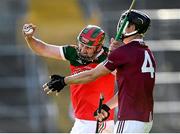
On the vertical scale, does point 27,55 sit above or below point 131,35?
below

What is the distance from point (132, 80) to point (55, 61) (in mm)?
6079

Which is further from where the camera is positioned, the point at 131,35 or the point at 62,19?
the point at 62,19

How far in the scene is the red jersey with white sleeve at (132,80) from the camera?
5.61 metres

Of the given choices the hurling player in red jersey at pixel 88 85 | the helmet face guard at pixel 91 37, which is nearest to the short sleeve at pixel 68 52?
the hurling player in red jersey at pixel 88 85

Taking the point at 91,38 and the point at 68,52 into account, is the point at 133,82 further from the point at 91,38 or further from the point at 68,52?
the point at 68,52

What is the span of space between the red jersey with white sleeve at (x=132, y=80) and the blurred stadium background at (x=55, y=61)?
5266 mm

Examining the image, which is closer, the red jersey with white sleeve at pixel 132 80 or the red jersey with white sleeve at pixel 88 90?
the red jersey with white sleeve at pixel 132 80

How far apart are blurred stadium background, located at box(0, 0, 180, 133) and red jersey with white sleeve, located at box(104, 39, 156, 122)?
5.27 meters

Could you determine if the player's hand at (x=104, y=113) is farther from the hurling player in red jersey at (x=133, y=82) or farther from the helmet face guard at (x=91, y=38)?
the helmet face guard at (x=91, y=38)

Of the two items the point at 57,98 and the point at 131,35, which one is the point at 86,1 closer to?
the point at 57,98

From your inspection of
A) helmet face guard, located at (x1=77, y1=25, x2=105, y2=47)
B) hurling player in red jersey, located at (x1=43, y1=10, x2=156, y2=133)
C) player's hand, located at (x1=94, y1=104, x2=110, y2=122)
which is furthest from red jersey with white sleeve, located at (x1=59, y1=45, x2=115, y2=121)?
hurling player in red jersey, located at (x1=43, y1=10, x2=156, y2=133)

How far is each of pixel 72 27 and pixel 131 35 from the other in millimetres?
6003

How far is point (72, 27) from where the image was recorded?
11.7 meters

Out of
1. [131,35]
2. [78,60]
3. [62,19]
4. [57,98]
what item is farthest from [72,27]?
[131,35]
